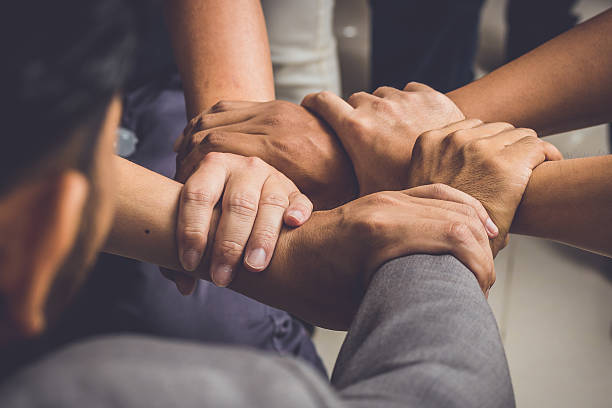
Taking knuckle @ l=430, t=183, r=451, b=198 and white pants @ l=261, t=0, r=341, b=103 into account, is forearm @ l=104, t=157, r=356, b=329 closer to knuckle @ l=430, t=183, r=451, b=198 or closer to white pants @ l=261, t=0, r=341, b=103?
knuckle @ l=430, t=183, r=451, b=198

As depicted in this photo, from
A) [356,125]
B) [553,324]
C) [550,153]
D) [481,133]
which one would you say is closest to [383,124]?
[356,125]

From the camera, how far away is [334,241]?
661 mm

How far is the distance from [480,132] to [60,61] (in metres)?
0.65

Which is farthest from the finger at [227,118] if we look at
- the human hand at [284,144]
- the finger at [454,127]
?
the finger at [454,127]

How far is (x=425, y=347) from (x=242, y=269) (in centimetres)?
34

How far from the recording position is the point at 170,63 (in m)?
1.43

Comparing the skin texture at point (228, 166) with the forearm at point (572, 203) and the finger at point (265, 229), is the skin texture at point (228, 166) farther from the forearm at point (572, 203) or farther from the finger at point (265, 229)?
the forearm at point (572, 203)

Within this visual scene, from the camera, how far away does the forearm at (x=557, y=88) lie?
2.92ft

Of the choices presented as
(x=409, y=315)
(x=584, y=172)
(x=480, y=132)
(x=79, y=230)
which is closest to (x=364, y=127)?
(x=480, y=132)

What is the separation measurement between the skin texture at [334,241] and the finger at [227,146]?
11 centimetres

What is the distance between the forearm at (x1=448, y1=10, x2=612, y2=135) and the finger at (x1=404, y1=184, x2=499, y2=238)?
1.00 feet

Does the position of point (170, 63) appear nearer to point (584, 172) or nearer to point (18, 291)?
point (584, 172)

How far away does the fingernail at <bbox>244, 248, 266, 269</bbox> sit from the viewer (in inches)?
27.3

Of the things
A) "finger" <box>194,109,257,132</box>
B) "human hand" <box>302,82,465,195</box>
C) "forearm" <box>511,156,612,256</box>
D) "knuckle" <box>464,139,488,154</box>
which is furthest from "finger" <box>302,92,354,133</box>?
"forearm" <box>511,156,612,256</box>
